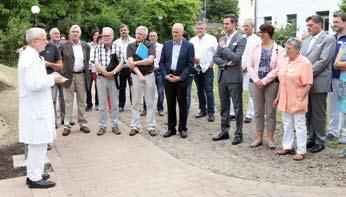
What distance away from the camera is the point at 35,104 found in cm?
564

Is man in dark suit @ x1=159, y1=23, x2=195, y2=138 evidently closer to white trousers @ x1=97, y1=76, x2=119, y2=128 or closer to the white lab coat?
white trousers @ x1=97, y1=76, x2=119, y2=128

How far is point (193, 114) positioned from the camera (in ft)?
36.4

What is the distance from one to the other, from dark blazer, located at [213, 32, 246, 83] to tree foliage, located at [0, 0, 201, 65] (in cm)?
762

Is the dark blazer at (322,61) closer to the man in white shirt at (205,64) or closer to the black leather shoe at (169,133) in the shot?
the black leather shoe at (169,133)

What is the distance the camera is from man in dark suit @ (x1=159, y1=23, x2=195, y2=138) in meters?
8.38

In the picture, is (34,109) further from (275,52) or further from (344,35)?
(344,35)

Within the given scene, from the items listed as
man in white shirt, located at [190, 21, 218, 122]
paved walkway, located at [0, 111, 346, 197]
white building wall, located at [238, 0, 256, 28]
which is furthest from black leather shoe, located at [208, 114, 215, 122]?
white building wall, located at [238, 0, 256, 28]

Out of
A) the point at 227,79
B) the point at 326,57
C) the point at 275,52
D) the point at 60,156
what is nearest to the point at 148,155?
the point at 60,156

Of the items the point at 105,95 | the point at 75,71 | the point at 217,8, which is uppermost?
the point at 217,8

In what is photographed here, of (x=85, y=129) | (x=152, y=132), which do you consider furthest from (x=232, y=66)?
(x=85, y=129)

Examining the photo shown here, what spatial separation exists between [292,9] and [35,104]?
32.1 metres

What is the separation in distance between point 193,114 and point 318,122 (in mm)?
4128

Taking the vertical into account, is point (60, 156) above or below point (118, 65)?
below

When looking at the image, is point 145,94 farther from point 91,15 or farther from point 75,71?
point 91,15
